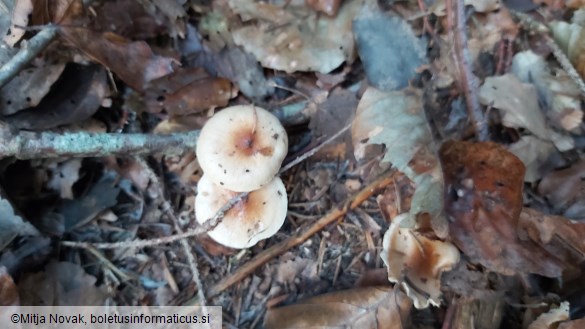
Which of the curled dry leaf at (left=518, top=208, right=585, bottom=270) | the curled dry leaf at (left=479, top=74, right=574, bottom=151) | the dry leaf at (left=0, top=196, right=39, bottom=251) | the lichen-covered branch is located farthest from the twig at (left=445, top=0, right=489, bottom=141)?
the dry leaf at (left=0, top=196, right=39, bottom=251)

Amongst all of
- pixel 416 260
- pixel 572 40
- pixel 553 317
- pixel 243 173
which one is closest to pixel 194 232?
pixel 243 173

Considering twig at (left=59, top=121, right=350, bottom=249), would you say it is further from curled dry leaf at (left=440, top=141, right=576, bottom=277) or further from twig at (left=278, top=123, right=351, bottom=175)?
curled dry leaf at (left=440, top=141, right=576, bottom=277)

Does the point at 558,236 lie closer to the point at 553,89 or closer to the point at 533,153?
the point at 533,153

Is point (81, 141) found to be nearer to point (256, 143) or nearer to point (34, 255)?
point (34, 255)

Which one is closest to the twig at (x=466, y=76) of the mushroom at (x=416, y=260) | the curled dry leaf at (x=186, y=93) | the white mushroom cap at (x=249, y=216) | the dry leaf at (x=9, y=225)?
the mushroom at (x=416, y=260)

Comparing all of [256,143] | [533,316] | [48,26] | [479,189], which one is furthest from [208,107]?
[533,316]

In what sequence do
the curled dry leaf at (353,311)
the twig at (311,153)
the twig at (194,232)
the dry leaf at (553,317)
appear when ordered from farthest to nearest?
the twig at (311,153)
the twig at (194,232)
the curled dry leaf at (353,311)
the dry leaf at (553,317)

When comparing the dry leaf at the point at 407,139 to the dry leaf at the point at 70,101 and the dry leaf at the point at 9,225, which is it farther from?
the dry leaf at the point at 9,225
